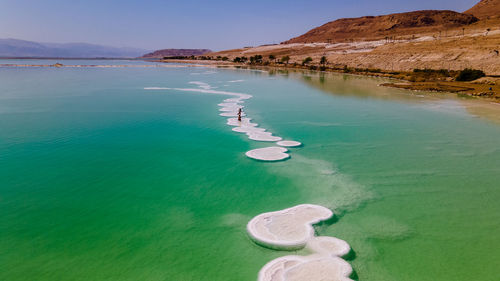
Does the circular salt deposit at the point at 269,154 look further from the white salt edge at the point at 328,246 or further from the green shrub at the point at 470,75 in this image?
the green shrub at the point at 470,75

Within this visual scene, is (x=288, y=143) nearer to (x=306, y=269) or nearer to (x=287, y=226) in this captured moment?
(x=287, y=226)

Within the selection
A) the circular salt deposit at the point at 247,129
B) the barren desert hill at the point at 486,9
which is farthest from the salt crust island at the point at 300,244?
the barren desert hill at the point at 486,9

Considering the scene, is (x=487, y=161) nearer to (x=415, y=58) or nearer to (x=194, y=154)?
(x=194, y=154)

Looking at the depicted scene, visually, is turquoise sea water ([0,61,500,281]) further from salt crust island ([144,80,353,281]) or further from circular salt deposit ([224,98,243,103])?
circular salt deposit ([224,98,243,103])

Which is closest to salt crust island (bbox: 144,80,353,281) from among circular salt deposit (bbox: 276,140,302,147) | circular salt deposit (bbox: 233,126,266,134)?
circular salt deposit (bbox: 276,140,302,147)

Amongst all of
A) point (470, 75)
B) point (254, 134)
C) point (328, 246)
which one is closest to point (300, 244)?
point (328, 246)

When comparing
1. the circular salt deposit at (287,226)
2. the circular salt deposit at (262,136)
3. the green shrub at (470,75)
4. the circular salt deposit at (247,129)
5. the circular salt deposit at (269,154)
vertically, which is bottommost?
the circular salt deposit at (287,226)

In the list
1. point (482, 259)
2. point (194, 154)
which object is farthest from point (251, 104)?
point (482, 259)
